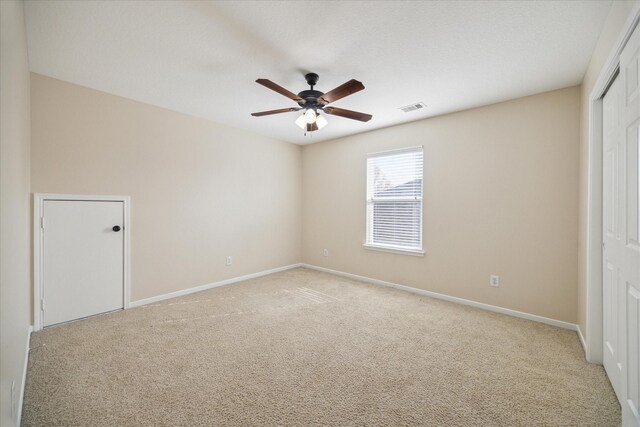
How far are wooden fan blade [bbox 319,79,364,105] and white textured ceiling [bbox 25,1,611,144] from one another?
0.29 meters

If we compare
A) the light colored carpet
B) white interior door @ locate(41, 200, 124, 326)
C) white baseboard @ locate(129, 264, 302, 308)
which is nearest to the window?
the light colored carpet

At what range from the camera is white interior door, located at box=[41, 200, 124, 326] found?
109 inches

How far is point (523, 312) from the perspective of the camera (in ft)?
10.1

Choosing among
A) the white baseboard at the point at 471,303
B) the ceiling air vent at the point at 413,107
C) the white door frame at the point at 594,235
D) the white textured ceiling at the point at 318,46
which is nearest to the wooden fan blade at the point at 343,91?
the white textured ceiling at the point at 318,46

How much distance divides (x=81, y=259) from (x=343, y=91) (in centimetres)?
326

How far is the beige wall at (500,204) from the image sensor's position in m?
2.85

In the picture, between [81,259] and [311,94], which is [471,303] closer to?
[311,94]

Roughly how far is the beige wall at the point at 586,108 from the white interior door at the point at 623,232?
0.25m

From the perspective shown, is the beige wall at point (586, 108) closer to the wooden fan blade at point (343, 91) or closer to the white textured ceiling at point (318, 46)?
the white textured ceiling at point (318, 46)

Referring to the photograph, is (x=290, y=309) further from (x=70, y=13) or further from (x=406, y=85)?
(x=70, y=13)

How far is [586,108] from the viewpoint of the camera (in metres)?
2.43

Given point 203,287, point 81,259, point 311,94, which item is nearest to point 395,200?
point 311,94

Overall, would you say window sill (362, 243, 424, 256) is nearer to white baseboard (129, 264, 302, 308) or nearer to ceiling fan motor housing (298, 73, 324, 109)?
white baseboard (129, 264, 302, 308)

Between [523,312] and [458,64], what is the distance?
2.75 meters
